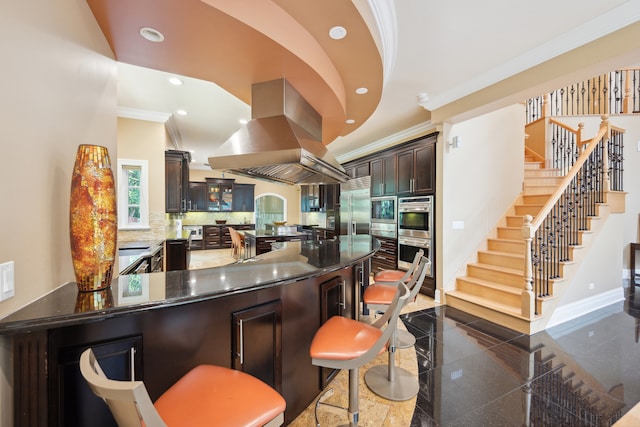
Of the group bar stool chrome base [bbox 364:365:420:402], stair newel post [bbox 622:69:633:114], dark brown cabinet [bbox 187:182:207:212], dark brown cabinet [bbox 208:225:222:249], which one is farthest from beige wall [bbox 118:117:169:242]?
stair newel post [bbox 622:69:633:114]

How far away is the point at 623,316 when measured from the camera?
3.30 metres

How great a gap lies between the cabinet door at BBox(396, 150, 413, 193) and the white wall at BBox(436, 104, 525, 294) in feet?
1.90

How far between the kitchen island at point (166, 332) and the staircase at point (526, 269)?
102 inches

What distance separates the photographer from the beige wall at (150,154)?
14.0 feet

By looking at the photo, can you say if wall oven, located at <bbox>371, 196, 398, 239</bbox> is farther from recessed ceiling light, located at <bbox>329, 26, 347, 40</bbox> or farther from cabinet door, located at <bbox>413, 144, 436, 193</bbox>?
recessed ceiling light, located at <bbox>329, 26, 347, 40</bbox>

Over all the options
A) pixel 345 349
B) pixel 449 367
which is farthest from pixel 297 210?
pixel 345 349

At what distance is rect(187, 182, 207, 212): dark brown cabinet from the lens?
9.01 metres

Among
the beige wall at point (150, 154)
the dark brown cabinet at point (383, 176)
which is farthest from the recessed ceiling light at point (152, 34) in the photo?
the dark brown cabinet at point (383, 176)

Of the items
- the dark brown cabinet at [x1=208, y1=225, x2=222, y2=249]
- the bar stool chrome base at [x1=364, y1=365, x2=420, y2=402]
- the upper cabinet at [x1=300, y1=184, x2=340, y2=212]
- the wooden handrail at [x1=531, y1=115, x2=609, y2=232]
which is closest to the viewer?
the bar stool chrome base at [x1=364, y1=365, x2=420, y2=402]

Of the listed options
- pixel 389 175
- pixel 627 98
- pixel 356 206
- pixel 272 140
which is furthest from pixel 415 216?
pixel 627 98

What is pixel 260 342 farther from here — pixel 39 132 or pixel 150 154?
pixel 150 154

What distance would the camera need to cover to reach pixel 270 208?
10477mm

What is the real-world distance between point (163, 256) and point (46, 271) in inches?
132

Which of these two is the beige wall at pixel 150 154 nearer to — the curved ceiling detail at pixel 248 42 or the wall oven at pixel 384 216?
the curved ceiling detail at pixel 248 42
